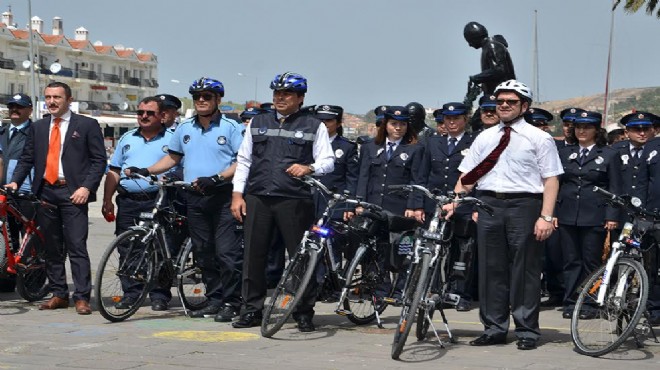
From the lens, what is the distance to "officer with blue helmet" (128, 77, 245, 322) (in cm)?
1142

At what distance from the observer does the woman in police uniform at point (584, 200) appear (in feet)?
40.1

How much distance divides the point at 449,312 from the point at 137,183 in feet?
10.4

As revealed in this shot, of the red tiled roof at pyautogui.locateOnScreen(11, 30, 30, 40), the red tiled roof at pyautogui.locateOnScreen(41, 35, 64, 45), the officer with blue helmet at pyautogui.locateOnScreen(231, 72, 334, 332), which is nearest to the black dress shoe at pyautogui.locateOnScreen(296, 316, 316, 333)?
the officer with blue helmet at pyautogui.locateOnScreen(231, 72, 334, 332)

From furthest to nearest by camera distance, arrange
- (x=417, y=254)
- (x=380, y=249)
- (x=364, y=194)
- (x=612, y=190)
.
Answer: (x=364, y=194) → (x=612, y=190) → (x=380, y=249) → (x=417, y=254)

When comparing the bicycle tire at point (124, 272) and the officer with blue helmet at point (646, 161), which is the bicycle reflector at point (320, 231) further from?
the officer with blue helmet at point (646, 161)

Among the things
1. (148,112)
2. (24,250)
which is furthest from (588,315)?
(24,250)

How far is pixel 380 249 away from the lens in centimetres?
1106

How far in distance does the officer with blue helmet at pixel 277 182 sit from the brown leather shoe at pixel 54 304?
2.06 m

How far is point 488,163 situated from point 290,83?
1855mm

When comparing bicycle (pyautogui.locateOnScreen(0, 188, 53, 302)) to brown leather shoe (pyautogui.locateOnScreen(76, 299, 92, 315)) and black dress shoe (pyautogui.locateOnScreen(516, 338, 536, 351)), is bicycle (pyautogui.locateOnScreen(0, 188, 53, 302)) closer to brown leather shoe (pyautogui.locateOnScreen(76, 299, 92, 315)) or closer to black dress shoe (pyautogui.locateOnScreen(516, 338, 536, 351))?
brown leather shoe (pyautogui.locateOnScreen(76, 299, 92, 315))

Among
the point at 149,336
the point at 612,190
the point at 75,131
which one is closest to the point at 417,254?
the point at 149,336

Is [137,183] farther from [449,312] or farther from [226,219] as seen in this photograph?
[449,312]

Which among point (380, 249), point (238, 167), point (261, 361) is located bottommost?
point (261, 361)

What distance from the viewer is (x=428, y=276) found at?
9508mm
